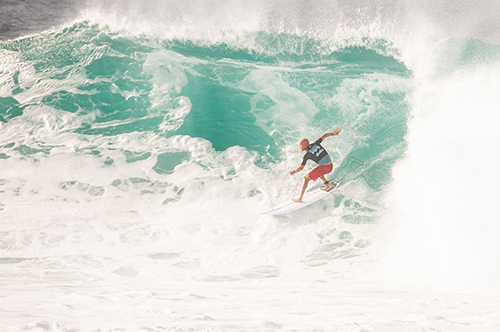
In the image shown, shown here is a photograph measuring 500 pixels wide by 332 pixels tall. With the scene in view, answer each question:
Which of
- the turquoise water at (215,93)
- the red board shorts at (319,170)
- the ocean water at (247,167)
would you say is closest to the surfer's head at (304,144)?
the red board shorts at (319,170)

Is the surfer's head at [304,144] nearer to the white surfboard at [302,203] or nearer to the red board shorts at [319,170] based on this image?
the red board shorts at [319,170]

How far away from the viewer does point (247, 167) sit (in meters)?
7.81

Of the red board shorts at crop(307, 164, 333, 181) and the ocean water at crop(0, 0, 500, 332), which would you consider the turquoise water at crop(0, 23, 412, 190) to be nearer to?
the ocean water at crop(0, 0, 500, 332)

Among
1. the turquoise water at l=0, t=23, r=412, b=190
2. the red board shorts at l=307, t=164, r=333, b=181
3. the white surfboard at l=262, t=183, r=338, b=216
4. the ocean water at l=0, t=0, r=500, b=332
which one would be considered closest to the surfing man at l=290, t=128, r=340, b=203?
the red board shorts at l=307, t=164, r=333, b=181

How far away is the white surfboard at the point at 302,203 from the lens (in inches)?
259

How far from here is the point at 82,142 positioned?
8.20 m

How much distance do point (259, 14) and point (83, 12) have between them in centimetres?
582

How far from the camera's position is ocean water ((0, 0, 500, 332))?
4.58 meters

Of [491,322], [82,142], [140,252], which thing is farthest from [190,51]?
[491,322]

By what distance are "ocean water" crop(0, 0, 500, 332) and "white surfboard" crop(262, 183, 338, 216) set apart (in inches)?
10.6

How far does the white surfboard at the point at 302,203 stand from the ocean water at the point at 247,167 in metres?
0.27

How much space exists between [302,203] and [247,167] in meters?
1.76

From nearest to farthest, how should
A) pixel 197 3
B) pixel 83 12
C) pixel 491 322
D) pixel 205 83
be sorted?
pixel 491 322 → pixel 205 83 → pixel 197 3 → pixel 83 12

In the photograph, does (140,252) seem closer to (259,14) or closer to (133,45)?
(133,45)
